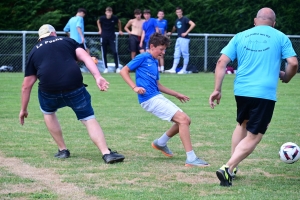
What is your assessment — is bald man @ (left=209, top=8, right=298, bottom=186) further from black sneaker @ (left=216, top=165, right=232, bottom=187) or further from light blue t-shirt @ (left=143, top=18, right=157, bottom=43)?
light blue t-shirt @ (left=143, top=18, right=157, bottom=43)

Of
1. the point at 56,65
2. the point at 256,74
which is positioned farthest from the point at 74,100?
the point at 256,74

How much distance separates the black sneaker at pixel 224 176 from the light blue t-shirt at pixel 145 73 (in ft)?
6.25

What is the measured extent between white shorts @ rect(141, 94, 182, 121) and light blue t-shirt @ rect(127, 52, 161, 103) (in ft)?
0.20

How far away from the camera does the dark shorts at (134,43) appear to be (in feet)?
77.1

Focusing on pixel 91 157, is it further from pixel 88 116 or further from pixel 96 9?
pixel 96 9

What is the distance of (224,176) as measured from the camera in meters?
6.88

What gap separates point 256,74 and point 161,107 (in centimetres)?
175

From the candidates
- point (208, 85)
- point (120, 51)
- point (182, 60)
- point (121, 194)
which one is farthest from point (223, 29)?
point (121, 194)

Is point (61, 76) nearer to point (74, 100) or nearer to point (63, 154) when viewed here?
point (74, 100)

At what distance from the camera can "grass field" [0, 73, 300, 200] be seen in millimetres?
6715

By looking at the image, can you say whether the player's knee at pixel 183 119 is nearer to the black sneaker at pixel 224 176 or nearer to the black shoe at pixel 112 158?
the black shoe at pixel 112 158

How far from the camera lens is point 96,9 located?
2633cm

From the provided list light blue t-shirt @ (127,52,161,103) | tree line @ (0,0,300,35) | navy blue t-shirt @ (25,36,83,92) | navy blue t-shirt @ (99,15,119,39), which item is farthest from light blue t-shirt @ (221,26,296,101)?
tree line @ (0,0,300,35)

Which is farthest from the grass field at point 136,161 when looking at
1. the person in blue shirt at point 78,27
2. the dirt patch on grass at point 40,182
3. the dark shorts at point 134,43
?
the dark shorts at point 134,43
